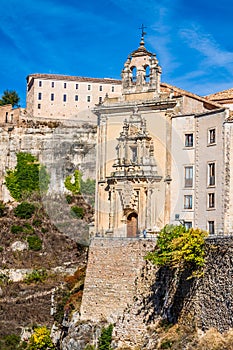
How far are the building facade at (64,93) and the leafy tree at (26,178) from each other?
13.3m

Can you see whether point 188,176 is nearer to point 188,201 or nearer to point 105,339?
point 188,201

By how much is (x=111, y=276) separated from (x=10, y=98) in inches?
2181

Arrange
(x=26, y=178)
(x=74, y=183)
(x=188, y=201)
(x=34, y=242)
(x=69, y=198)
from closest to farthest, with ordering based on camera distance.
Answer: (x=188, y=201) → (x=34, y=242) → (x=69, y=198) → (x=26, y=178) → (x=74, y=183)

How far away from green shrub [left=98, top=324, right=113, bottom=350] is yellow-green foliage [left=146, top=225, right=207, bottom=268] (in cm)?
429

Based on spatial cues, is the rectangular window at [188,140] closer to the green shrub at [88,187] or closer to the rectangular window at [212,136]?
the rectangular window at [212,136]

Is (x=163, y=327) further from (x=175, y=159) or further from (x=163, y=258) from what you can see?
(x=175, y=159)

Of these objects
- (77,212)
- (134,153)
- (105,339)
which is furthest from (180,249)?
(77,212)

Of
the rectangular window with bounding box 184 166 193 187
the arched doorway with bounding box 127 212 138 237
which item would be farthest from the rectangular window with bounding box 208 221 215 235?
the arched doorway with bounding box 127 212 138 237

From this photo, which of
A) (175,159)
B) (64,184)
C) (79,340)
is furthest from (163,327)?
(64,184)

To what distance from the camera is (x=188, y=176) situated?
43.3 m

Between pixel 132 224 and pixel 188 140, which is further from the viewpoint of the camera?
pixel 132 224

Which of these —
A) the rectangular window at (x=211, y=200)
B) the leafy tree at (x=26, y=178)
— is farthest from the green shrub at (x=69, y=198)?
the rectangular window at (x=211, y=200)

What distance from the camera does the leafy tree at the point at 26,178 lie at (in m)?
70.3

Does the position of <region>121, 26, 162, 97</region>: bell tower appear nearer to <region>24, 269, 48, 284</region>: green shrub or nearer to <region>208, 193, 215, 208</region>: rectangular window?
<region>208, 193, 215, 208</region>: rectangular window
